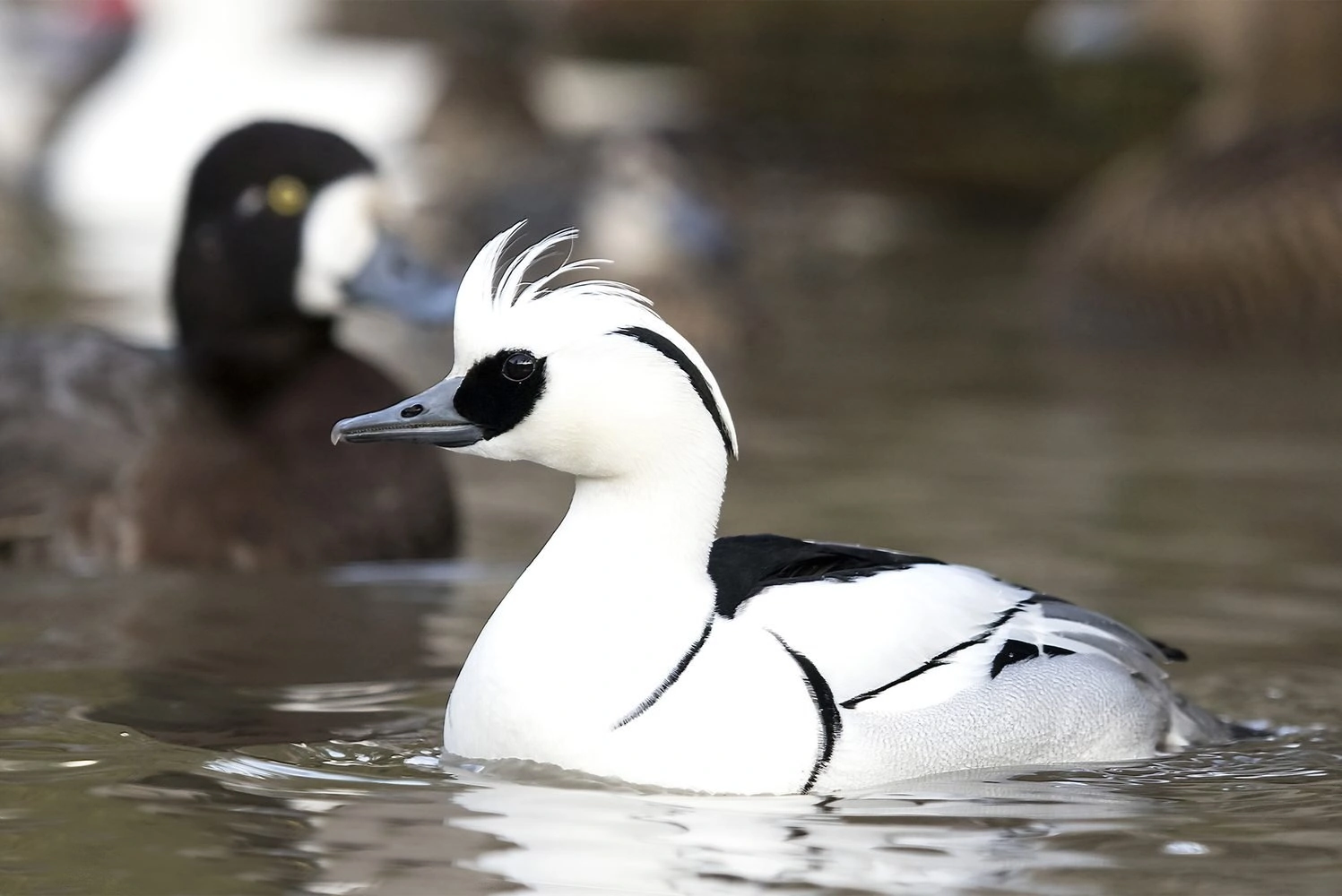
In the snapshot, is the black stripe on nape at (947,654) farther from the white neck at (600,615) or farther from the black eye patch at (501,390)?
the black eye patch at (501,390)

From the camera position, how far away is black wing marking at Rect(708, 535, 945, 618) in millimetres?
4551

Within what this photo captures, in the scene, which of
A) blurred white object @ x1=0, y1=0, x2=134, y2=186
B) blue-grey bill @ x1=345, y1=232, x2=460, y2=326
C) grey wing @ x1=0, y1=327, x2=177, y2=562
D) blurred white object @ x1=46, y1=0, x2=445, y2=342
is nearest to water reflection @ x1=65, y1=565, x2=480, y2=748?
grey wing @ x1=0, y1=327, x2=177, y2=562

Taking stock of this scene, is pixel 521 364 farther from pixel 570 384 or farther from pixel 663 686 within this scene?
pixel 663 686

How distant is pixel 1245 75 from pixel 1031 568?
669cm

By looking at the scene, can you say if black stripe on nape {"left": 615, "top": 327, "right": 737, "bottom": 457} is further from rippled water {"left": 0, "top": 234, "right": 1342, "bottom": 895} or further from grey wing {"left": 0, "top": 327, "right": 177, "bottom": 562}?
grey wing {"left": 0, "top": 327, "right": 177, "bottom": 562}

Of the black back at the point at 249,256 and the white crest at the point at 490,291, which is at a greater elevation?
the black back at the point at 249,256

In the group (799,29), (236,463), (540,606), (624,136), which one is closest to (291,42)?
(799,29)

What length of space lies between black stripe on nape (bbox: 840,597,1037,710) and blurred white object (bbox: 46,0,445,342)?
11.1 meters

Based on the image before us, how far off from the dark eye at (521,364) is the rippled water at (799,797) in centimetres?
74

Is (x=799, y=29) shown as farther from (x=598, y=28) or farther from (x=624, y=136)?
(x=624, y=136)

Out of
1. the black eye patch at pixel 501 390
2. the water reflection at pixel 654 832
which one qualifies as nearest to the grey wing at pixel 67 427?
the water reflection at pixel 654 832

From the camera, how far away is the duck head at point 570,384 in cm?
444

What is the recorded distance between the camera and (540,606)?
447 cm

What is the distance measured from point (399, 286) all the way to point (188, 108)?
32.6 ft
